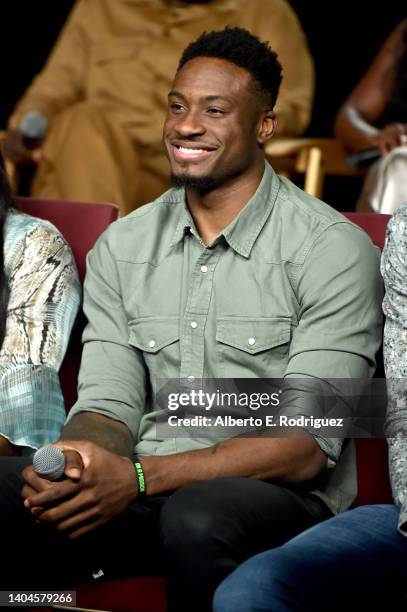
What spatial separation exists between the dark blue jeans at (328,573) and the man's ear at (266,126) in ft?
2.74

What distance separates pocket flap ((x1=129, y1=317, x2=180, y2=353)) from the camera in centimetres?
231

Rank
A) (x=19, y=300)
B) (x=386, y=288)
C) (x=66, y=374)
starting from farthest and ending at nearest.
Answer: (x=66, y=374) < (x=19, y=300) < (x=386, y=288)

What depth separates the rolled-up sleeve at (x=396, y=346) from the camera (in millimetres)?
2014

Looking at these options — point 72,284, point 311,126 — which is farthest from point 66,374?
point 311,126

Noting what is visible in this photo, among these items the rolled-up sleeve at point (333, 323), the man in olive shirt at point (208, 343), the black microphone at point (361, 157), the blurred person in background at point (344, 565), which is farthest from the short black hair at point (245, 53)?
the black microphone at point (361, 157)

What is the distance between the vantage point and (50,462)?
198cm

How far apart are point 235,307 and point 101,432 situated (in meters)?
0.33

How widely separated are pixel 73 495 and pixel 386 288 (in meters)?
0.63

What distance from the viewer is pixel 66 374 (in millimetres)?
2549

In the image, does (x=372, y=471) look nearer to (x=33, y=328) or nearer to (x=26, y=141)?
(x=33, y=328)

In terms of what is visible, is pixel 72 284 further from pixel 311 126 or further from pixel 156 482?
pixel 311 126

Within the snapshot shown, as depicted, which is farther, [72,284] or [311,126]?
[311,126]

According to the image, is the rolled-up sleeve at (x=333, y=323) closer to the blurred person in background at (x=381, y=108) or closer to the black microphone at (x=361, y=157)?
the blurred person in background at (x=381, y=108)

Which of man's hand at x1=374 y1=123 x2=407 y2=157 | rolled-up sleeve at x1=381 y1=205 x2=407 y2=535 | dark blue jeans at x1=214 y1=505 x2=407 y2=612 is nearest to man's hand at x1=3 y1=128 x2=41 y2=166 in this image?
man's hand at x1=374 y1=123 x2=407 y2=157
